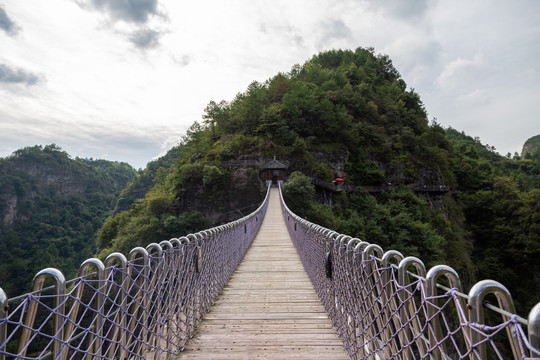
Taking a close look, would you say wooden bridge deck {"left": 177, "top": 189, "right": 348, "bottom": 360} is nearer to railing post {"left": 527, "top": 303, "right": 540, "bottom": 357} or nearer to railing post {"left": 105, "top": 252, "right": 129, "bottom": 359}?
railing post {"left": 105, "top": 252, "right": 129, "bottom": 359}

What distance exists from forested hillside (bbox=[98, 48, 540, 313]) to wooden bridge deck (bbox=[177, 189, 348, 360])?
13.3 metres

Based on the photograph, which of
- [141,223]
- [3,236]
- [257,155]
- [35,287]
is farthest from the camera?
[3,236]

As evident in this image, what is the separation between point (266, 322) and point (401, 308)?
1.81 metres

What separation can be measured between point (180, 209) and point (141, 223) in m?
3.25

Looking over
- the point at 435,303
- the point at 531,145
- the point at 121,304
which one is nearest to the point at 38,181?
the point at 121,304

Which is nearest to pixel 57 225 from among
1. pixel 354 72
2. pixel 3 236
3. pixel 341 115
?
pixel 3 236

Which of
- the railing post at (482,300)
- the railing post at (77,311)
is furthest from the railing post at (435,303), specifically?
the railing post at (77,311)

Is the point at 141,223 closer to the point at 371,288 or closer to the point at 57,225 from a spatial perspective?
the point at 371,288

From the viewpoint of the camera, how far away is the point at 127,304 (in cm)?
189

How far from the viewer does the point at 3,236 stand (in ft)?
157

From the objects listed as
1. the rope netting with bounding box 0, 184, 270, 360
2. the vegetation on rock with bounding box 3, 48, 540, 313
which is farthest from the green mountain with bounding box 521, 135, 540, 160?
the rope netting with bounding box 0, 184, 270, 360

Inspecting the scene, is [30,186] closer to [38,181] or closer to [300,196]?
[38,181]

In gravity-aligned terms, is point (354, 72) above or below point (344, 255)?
above

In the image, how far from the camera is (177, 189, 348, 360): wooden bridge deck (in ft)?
8.09
